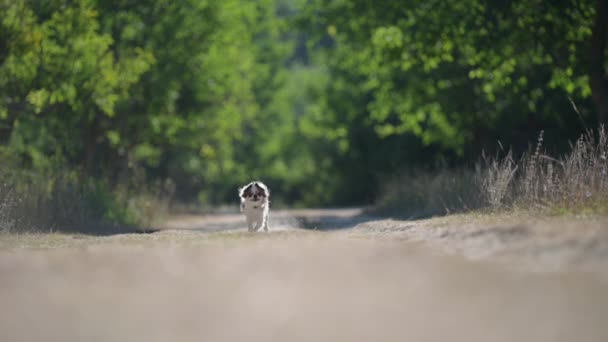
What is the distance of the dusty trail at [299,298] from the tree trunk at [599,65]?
12.0 metres

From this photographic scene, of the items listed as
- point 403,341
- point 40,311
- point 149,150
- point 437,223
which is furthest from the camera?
point 149,150

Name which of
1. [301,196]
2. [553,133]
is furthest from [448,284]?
[301,196]

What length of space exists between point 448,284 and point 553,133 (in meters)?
21.6

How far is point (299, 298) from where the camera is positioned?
8320 mm

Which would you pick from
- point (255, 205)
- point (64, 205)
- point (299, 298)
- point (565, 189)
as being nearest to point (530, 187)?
point (565, 189)

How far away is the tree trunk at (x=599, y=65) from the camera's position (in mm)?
21125

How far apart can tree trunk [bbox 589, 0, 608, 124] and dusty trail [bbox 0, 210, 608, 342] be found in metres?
12.0

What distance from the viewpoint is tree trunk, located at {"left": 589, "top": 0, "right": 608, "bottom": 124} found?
2112 cm

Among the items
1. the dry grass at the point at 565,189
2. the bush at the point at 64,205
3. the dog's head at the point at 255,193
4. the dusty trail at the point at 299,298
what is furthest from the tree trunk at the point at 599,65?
the dusty trail at the point at 299,298

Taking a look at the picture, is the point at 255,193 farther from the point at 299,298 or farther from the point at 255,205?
the point at 299,298

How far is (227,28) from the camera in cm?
3428

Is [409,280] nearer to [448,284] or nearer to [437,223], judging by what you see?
[448,284]

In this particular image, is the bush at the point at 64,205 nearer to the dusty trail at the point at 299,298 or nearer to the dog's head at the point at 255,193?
the dog's head at the point at 255,193

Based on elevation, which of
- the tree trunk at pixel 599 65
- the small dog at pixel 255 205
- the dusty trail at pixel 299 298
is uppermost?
the tree trunk at pixel 599 65
